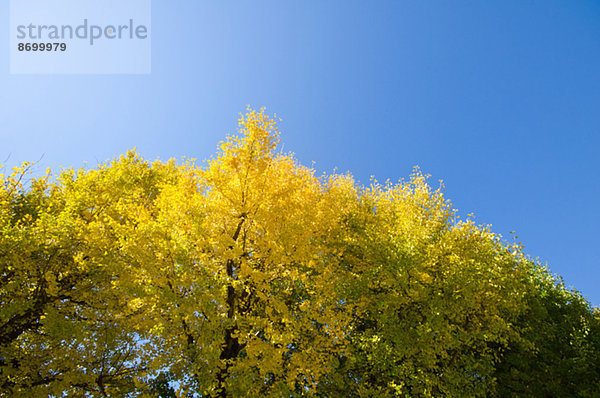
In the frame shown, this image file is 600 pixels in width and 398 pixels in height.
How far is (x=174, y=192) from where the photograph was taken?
15.2 metres

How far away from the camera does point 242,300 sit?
1545cm

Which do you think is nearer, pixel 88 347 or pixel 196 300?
pixel 196 300

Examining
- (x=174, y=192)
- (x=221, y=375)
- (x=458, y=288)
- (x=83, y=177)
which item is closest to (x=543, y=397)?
(x=458, y=288)

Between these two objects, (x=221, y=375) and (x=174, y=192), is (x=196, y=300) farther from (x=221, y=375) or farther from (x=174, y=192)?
(x=174, y=192)

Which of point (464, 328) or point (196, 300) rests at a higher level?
point (196, 300)

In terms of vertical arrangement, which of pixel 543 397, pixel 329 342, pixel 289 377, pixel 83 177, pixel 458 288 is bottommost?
pixel 543 397

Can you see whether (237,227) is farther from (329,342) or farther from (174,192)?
(329,342)

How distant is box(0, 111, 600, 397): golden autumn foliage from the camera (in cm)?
1293

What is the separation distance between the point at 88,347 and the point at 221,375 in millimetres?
7681

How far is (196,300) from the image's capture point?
1241 centimetres

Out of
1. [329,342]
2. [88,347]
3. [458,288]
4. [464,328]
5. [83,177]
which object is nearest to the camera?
[329,342]

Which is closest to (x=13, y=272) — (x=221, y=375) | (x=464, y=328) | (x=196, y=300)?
(x=196, y=300)

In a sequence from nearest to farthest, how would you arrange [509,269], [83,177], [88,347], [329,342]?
[329,342], [88,347], [509,269], [83,177]

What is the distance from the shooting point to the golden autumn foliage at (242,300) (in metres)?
12.9
